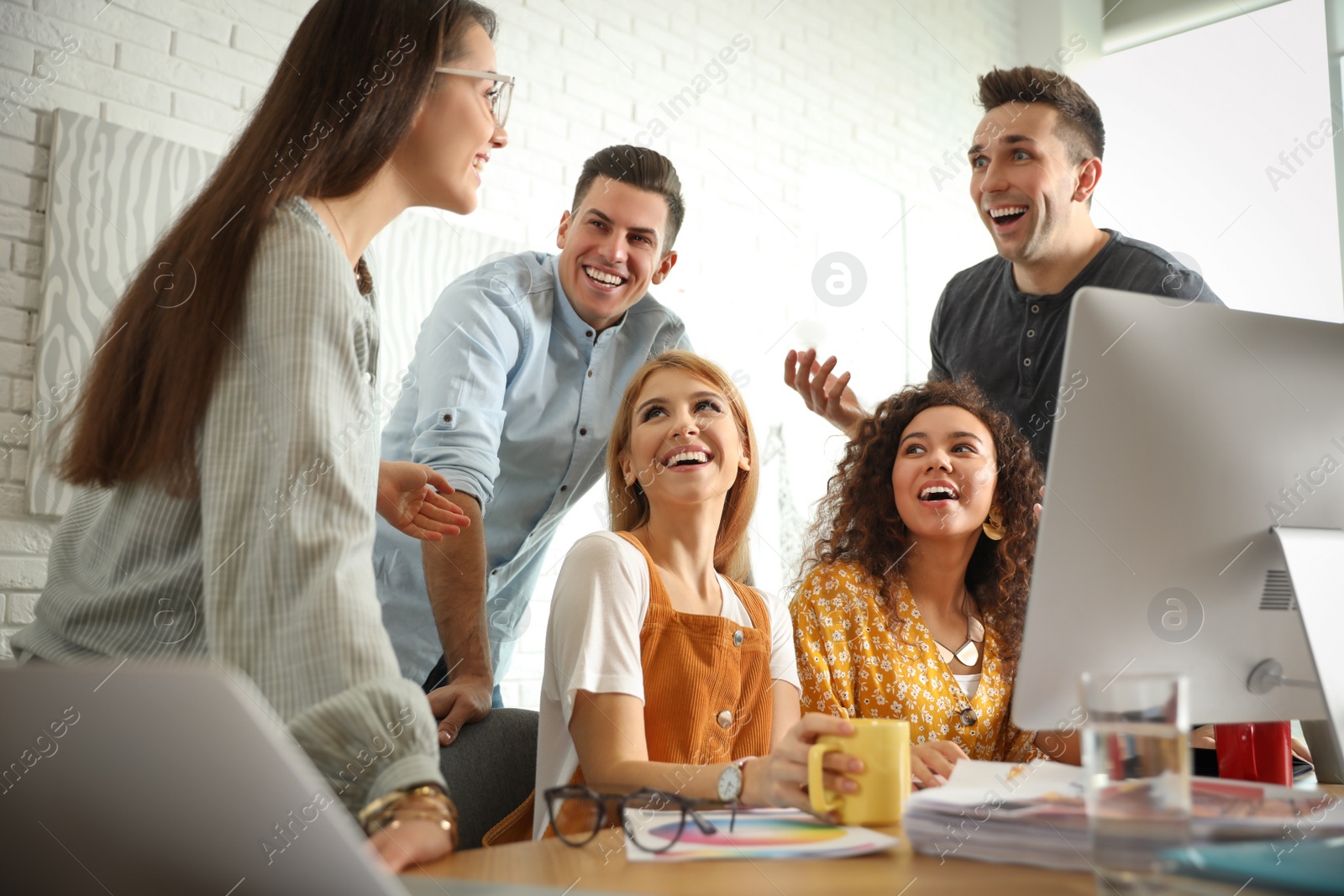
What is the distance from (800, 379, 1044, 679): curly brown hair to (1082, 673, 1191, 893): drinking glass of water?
1.06 m

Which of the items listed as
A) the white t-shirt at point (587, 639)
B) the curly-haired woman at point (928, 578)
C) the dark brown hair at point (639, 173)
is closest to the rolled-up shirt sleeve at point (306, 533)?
the white t-shirt at point (587, 639)

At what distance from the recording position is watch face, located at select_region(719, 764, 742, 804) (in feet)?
3.14

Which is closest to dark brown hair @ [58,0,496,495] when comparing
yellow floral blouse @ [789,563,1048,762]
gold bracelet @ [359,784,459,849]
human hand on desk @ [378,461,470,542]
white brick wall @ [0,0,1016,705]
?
gold bracelet @ [359,784,459,849]

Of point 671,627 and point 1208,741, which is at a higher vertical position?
point 671,627

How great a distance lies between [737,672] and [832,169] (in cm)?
312

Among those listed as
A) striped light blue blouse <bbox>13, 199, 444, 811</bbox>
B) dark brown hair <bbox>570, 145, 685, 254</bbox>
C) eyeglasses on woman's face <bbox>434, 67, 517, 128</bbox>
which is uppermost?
dark brown hair <bbox>570, 145, 685, 254</bbox>

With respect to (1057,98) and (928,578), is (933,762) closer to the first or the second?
(928,578)

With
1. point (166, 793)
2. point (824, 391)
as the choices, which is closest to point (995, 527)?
point (824, 391)

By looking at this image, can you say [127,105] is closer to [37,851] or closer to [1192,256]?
[37,851]

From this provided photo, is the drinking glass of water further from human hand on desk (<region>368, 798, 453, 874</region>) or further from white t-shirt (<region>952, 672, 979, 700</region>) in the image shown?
white t-shirt (<region>952, 672, 979, 700</region>)

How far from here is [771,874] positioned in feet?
2.20

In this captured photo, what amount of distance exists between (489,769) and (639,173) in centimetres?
127

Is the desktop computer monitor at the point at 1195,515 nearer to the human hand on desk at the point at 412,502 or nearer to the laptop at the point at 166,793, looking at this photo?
the laptop at the point at 166,793

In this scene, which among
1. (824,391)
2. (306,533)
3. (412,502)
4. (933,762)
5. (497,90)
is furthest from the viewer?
(824,391)
